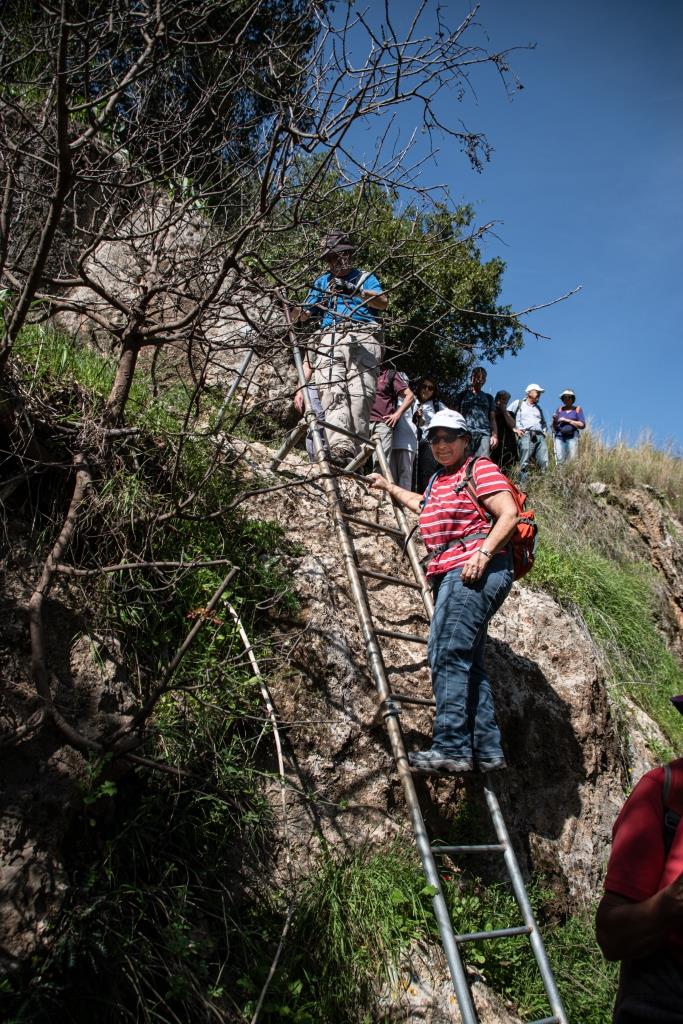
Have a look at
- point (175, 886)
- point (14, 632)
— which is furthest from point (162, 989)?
point (14, 632)

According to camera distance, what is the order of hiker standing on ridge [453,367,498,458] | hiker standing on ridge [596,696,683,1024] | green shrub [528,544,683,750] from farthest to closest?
hiker standing on ridge [453,367,498,458]
green shrub [528,544,683,750]
hiker standing on ridge [596,696,683,1024]

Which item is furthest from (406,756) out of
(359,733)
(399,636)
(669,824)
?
(669,824)

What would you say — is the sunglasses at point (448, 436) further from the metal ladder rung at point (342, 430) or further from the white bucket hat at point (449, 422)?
the metal ladder rung at point (342, 430)

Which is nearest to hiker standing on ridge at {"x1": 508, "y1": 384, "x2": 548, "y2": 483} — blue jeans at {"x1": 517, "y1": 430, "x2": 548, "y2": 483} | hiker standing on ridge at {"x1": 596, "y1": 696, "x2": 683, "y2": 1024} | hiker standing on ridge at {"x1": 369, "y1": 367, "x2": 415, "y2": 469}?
blue jeans at {"x1": 517, "y1": 430, "x2": 548, "y2": 483}

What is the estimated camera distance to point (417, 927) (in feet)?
11.1

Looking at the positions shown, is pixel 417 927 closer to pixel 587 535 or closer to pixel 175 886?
pixel 175 886

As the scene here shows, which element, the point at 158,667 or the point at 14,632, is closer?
the point at 14,632

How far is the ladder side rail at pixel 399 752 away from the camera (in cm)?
298

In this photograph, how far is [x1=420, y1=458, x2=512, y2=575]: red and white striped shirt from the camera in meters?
3.89

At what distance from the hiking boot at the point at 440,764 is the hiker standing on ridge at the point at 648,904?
1.60 meters

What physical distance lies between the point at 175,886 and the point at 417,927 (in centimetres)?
111

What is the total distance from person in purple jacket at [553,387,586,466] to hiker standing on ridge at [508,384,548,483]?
0.80 m

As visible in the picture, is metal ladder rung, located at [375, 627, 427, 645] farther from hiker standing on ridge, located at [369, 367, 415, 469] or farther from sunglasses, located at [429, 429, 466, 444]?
hiker standing on ridge, located at [369, 367, 415, 469]

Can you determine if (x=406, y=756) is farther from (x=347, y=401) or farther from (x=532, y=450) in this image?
(x=532, y=450)
